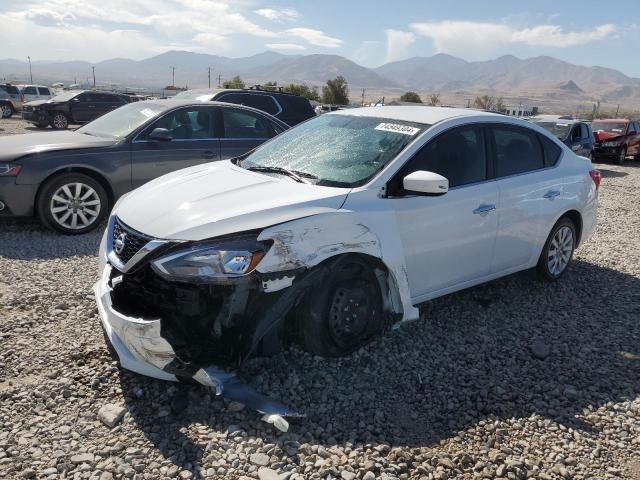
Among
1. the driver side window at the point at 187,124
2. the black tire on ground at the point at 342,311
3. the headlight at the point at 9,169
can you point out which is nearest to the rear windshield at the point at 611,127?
the driver side window at the point at 187,124

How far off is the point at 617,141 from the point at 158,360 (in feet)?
64.0

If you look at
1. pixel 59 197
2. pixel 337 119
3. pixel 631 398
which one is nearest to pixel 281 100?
pixel 59 197

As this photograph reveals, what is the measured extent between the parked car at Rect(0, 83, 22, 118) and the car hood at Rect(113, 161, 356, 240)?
2986 cm

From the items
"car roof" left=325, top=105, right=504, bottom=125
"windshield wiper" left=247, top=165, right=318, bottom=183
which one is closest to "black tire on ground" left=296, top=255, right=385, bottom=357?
"windshield wiper" left=247, top=165, right=318, bottom=183

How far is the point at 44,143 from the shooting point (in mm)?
6445

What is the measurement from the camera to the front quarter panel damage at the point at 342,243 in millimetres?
3105

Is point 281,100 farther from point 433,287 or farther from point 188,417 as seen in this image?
point 188,417

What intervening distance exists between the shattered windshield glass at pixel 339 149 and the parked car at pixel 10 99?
2964 centimetres

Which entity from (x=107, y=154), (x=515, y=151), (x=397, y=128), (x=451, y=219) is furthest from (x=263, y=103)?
(x=451, y=219)

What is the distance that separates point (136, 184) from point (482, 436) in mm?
5185

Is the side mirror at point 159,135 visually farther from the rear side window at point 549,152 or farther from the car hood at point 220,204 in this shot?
the rear side window at point 549,152

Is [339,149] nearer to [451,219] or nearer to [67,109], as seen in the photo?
[451,219]

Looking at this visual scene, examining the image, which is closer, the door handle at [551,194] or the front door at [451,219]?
the front door at [451,219]

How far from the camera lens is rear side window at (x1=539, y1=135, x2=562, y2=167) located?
509 cm
